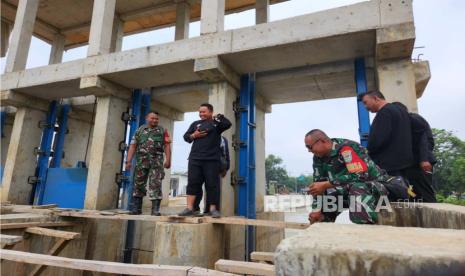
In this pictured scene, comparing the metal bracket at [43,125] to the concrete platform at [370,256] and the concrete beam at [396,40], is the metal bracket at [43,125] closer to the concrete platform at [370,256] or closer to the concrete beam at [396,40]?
the concrete beam at [396,40]

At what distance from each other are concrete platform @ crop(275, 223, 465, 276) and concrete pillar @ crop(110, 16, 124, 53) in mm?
8962

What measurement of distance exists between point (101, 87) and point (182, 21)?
3378 millimetres

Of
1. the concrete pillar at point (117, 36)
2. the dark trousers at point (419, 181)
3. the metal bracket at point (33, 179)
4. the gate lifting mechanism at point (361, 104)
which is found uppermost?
the concrete pillar at point (117, 36)

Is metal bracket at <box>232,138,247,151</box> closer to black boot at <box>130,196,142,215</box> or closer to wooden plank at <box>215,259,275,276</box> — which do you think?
black boot at <box>130,196,142,215</box>

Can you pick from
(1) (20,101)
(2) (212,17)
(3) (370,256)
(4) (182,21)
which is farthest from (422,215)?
(1) (20,101)

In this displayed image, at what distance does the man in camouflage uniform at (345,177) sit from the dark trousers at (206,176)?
5.01 feet

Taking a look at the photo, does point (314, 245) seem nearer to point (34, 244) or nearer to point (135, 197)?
point (135, 197)

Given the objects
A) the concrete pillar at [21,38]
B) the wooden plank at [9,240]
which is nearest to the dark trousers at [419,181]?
the wooden plank at [9,240]

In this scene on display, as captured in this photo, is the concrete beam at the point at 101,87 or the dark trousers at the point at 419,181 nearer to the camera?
the dark trousers at the point at 419,181

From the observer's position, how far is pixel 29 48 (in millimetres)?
7305

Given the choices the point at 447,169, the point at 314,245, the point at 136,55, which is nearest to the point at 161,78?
the point at 136,55

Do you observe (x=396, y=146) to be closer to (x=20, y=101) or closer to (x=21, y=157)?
(x=21, y=157)

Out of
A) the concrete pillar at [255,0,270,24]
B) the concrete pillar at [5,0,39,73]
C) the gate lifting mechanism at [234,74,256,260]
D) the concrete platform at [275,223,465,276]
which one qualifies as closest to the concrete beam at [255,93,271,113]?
the gate lifting mechanism at [234,74,256,260]

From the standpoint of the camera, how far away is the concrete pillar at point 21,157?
22.4 feet
